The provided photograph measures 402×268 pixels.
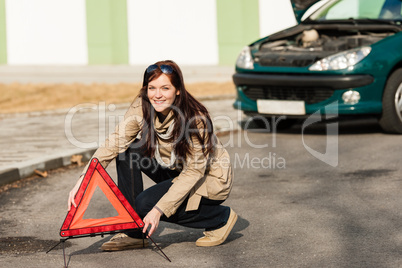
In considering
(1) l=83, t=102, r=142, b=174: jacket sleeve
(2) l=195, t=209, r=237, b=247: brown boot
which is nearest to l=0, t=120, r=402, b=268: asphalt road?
(2) l=195, t=209, r=237, b=247: brown boot

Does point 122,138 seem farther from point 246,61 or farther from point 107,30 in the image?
point 107,30

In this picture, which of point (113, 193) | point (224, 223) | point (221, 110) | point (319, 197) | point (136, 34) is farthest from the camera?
point (136, 34)

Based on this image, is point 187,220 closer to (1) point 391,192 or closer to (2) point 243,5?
(1) point 391,192

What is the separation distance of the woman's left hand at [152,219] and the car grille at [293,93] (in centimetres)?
496

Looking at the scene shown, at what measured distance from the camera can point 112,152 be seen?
492cm

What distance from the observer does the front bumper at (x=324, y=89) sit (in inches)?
359

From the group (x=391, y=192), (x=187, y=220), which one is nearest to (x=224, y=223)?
(x=187, y=220)

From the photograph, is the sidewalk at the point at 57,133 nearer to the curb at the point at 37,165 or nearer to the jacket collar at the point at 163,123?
the curb at the point at 37,165

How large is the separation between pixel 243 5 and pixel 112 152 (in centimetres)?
1985

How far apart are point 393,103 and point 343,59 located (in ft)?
2.61

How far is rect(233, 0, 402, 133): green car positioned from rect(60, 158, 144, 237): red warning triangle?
190 inches

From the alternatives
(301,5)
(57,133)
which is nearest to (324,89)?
(301,5)

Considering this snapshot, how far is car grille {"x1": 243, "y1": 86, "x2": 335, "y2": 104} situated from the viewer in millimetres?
9242

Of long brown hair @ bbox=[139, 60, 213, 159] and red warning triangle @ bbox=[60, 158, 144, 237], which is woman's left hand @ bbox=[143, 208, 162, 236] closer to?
red warning triangle @ bbox=[60, 158, 144, 237]
